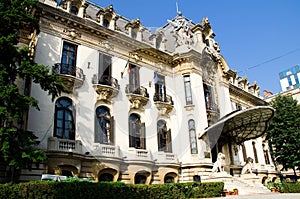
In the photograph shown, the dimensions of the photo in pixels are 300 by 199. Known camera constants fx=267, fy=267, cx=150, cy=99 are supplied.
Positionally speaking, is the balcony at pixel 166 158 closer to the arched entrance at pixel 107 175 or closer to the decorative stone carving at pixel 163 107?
the decorative stone carving at pixel 163 107

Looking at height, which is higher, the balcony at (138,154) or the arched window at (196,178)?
the balcony at (138,154)

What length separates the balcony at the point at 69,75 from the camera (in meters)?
18.0

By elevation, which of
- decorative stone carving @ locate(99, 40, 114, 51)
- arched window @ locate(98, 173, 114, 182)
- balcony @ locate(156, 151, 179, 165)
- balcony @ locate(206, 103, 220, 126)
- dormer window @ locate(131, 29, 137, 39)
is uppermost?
dormer window @ locate(131, 29, 137, 39)

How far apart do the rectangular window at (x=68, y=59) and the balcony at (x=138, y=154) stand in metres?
7.04

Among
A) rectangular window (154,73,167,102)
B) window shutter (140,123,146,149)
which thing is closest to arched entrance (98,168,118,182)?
window shutter (140,123,146,149)

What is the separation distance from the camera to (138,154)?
65.7 feet

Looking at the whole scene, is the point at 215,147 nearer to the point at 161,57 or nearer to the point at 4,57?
the point at 161,57

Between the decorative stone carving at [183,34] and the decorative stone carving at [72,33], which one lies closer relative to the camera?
the decorative stone carving at [72,33]

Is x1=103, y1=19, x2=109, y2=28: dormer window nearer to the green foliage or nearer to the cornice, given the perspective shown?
the cornice

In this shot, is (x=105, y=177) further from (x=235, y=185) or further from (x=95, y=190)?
(x=235, y=185)

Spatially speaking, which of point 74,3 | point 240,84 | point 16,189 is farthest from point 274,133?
point 16,189

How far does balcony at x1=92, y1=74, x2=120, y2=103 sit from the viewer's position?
19641 mm

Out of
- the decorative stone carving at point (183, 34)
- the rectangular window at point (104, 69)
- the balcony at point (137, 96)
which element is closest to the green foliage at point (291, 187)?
the balcony at point (137, 96)

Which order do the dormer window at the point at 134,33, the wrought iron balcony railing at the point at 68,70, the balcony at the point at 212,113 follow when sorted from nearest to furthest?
the wrought iron balcony railing at the point at 68,70 < the dormer window at the point at 134,33 < the balcony at the point at 212,113
